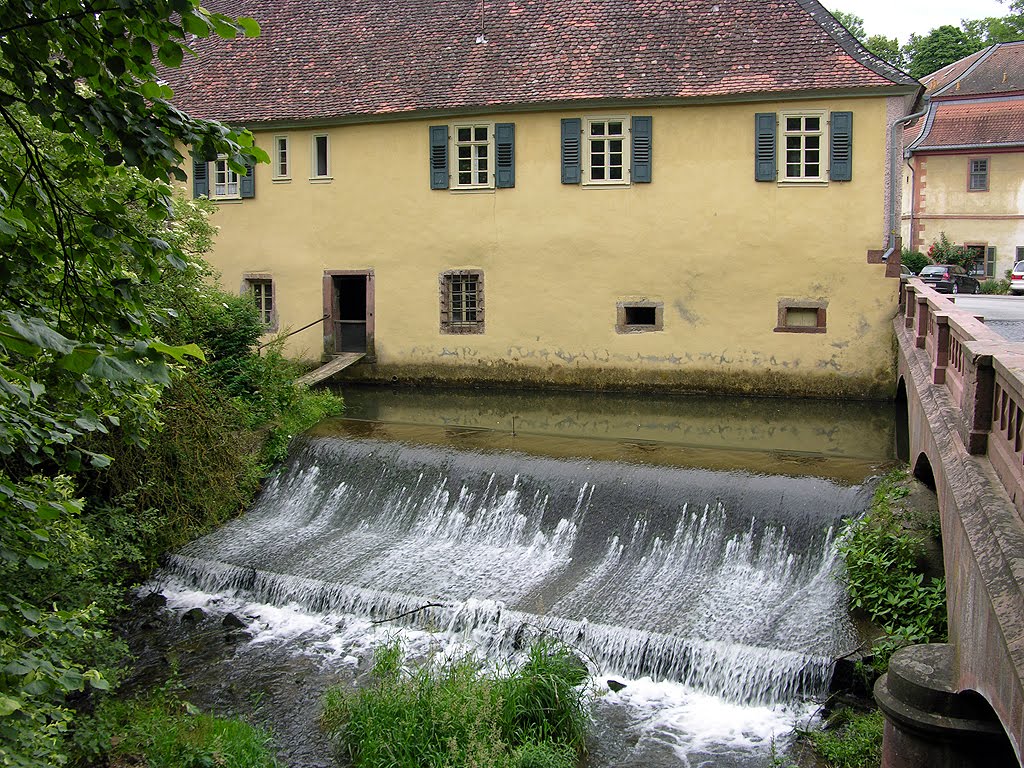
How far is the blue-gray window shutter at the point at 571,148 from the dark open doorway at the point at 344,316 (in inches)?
172

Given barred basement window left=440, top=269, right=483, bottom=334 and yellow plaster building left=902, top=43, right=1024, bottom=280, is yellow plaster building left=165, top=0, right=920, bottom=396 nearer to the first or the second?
barred basement window left=440, top=269, right=483, bottom=334

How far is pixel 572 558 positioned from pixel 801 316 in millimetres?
8533

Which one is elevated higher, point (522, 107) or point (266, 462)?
point (522, 107)

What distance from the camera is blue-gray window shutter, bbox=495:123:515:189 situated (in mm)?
18062

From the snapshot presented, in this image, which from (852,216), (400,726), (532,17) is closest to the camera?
(400,726)

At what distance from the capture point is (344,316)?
68.7ft

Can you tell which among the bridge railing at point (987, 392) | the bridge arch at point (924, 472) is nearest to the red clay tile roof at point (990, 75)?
the bridge arch at point (924, 472)

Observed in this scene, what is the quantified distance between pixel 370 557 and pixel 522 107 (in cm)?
983

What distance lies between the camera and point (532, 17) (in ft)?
62.4

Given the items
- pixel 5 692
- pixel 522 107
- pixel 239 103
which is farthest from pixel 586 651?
pixel 239 103

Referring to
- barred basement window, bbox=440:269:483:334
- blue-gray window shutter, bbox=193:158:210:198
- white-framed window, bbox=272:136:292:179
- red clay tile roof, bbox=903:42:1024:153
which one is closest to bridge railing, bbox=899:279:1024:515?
barred basement window, bbox=440:269:483:334

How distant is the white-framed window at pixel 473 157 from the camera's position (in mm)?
18281

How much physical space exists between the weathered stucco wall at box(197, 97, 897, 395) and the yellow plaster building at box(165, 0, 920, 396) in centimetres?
4

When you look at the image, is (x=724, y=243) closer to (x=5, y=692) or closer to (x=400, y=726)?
(x=400, y=726)
